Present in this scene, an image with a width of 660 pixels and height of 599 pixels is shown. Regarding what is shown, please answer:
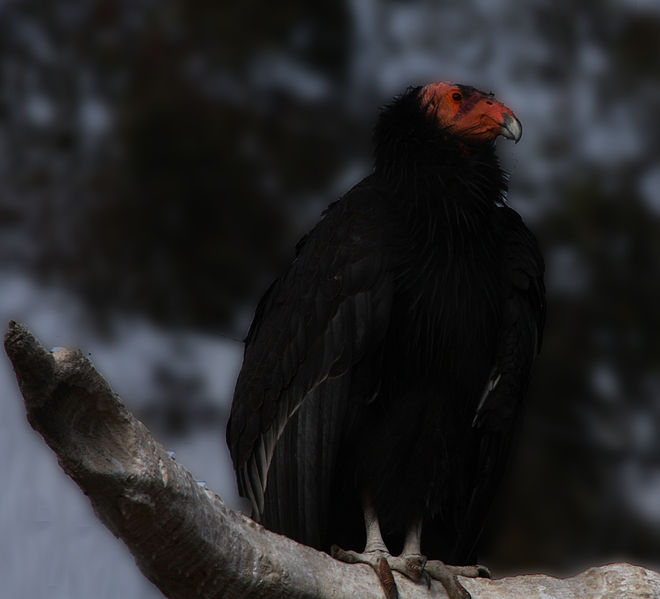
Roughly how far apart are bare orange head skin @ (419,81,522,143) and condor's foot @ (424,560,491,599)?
184cm

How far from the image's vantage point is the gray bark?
314cm

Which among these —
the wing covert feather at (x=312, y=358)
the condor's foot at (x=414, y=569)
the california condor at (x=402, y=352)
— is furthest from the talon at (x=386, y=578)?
the wing covert feather at (x=312, y=358)

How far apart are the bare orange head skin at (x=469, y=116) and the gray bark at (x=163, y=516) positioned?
1.95 metres

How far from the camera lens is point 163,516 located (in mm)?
3465

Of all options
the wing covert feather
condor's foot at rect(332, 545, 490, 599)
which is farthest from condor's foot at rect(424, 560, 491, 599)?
the wing covert feather

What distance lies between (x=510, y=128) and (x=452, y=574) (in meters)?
1.93

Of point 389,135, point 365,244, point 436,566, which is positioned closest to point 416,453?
point 436,566

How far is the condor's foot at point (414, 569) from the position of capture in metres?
4.50

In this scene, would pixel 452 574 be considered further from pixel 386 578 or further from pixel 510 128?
pixel 510 128

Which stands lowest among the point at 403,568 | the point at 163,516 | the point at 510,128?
the point at 163,516

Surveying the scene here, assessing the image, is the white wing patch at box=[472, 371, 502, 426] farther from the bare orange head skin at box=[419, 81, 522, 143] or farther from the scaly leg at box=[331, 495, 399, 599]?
the bare orange head skin at box=[419, 81, 522, 143]

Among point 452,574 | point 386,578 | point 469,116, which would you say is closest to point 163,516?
point 386,578

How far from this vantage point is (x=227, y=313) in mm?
10289

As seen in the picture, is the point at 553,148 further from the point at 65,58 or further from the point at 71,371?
the point at 71,371
